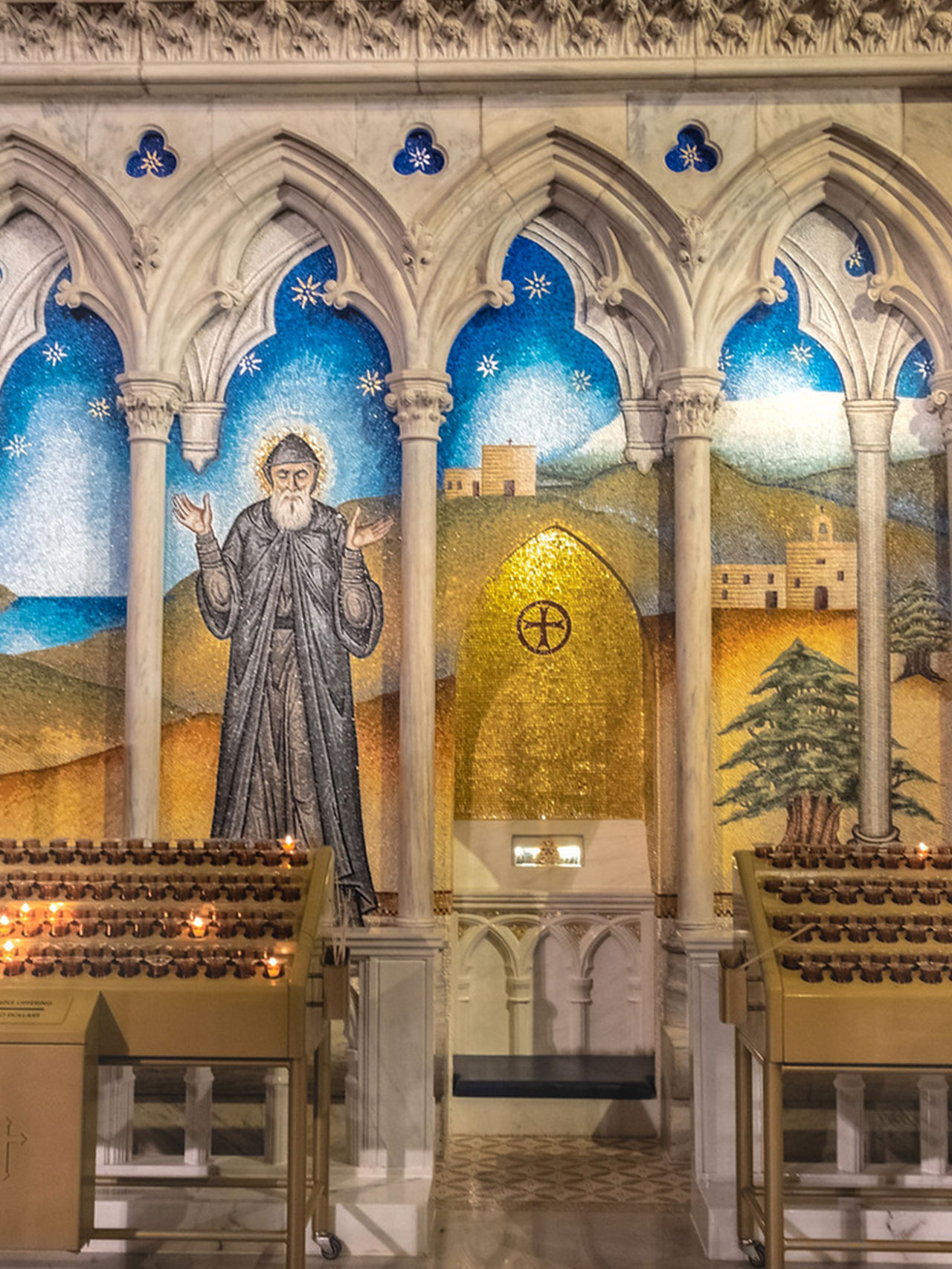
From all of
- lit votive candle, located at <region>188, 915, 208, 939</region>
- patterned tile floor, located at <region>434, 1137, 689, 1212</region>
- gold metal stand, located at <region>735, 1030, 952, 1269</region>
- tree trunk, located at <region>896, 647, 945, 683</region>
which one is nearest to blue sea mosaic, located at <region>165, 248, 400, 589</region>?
lit votive candle, located at <region>188, 915, 208, 939</region>

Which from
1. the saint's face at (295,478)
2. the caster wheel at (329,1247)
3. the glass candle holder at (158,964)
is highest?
the saint's face at (295,478)

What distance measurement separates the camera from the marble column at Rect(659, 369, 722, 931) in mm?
6414

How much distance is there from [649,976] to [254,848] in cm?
264

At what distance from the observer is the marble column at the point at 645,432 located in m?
6.94

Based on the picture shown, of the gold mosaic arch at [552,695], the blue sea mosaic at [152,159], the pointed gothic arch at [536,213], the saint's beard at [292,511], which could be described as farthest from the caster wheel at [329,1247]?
Answer: the blue sea mosaic at [152,159]

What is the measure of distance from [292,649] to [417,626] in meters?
0.74

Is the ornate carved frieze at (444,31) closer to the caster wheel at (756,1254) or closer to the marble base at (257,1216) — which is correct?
the marble base at (257,1216)

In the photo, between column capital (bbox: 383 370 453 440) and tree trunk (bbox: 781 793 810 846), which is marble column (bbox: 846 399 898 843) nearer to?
tree trunk (bbox: 781 793 810 846)

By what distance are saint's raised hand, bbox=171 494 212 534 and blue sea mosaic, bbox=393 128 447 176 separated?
1.94 metres

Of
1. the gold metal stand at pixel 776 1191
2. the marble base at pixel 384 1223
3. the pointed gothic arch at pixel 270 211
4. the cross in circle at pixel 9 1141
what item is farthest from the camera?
the pointed gothic arch at pixel 270 211

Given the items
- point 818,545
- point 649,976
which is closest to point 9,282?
point 818,545

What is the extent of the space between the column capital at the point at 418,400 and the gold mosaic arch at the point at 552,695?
36.1 inches

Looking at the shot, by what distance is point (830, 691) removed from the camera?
22.2ft

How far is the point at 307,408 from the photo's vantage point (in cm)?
693
